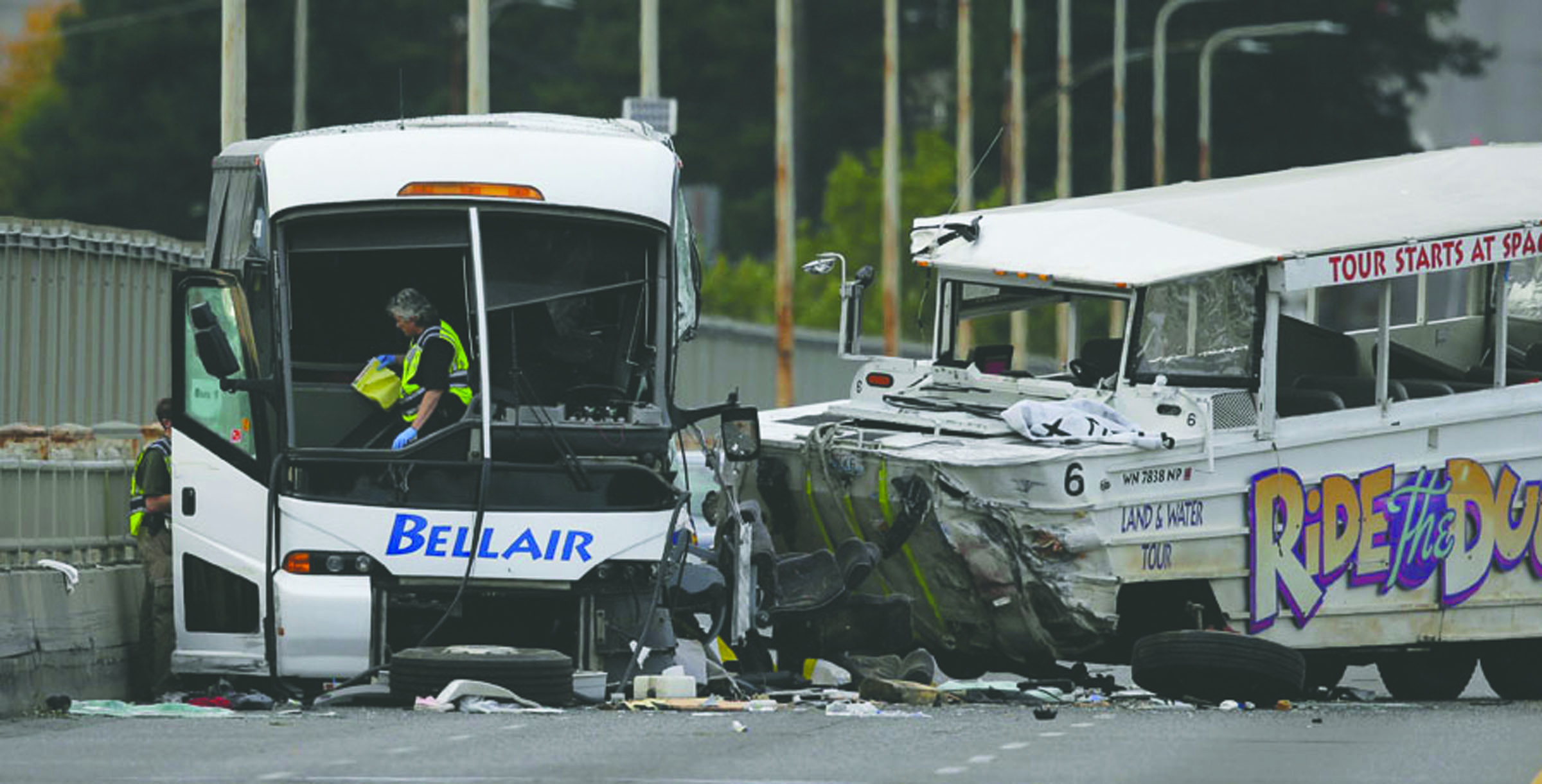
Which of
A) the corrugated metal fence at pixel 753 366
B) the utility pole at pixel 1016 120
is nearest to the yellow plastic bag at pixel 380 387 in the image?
the corrugated metal fence at pixel 753 366

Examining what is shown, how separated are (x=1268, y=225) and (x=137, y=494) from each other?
22.6 feet

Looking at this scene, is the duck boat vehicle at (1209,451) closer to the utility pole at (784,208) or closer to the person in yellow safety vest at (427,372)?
the person in yellow safety vest at (427,372)

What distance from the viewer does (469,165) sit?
712 inches

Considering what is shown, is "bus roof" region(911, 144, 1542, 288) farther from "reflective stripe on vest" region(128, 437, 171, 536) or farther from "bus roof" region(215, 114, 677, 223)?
"reflective stripe on vest" region(128, 437, 171, 536)

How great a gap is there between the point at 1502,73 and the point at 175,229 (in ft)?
207

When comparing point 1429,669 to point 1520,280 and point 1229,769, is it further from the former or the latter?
point 1229,769

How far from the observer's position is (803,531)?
2062 cm

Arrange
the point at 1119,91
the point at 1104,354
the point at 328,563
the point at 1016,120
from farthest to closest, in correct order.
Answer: the point at 1119,91
the point at 1016,120
the point at 1104,354
the point at 328,563

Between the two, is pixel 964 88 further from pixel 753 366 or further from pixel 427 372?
pixel 427 372

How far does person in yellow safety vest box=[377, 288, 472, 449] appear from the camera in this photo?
17828 millimetres

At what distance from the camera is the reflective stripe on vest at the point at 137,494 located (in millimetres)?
19100

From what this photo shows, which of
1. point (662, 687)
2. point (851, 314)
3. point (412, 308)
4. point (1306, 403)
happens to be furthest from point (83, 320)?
point (1306, 403)

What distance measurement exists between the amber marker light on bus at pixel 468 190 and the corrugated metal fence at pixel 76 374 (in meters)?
2.40

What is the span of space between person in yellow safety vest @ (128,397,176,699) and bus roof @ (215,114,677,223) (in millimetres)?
1952
